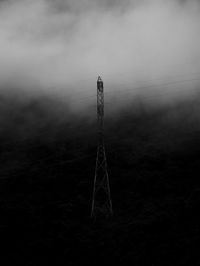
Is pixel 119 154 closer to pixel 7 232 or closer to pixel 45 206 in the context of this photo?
pixel 45 206

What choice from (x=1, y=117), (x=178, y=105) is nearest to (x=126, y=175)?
(x=178, y=105)

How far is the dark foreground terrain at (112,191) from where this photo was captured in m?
68.3

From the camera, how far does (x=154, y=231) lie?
74.8 m

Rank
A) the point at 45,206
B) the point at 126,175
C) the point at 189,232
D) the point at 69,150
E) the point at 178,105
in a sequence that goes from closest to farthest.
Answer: the point at 189,232
the point at 45,206
the point at 126,175
the point at 69,150
the point at 178,105

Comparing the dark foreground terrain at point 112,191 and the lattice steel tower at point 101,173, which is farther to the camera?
the lattice steel tower at point 101,173

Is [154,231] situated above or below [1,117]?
below

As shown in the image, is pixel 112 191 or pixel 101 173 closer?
pixel 112 191

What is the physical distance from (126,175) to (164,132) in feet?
137

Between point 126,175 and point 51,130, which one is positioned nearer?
point 126,175

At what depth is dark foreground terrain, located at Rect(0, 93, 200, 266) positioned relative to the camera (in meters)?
68.3

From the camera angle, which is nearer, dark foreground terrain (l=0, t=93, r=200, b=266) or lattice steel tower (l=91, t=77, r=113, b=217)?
dark foreground terrain (l=0, t=93, r=200, b=266)

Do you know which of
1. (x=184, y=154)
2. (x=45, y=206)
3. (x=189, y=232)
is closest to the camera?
(x=189, y=232)

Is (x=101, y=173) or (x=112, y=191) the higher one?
(x=101, y=173)

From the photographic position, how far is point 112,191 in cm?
9944
